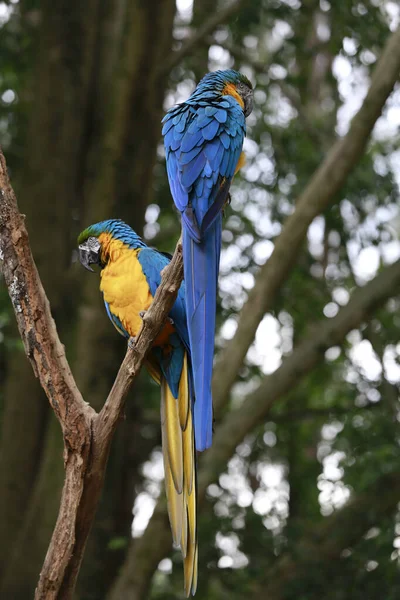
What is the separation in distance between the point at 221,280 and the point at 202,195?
9.18 feet

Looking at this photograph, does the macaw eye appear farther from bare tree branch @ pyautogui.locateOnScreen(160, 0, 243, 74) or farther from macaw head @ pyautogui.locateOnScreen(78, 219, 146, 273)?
bare tree branch @ pyautogui.locateOnScreen(160, 0, 243, 74)

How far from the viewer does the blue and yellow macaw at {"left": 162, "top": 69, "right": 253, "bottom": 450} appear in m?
2.29

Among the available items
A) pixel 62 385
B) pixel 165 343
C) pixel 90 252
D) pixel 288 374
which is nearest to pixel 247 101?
pixel 90 252

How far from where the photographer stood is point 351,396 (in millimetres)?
5109

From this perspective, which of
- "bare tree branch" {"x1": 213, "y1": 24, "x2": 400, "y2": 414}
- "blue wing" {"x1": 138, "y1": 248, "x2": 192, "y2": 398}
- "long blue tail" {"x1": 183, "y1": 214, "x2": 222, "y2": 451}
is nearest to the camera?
"long blue tail" {"x1": 183, "y1": 214, "x2": 222, "y2": 451}

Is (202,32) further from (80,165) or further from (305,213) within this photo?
(305,213)

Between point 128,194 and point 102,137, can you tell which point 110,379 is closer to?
point 128,194

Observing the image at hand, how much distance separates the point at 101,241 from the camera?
288cm

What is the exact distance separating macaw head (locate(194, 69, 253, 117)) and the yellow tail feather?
951 millimetres

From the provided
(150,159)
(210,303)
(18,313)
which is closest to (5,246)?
(18,313)

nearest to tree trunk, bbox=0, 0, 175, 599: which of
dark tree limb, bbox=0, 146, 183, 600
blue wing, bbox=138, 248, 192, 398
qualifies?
blue wing, bbox=138, 248, 192, 398

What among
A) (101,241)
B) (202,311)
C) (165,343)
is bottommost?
(202,311)

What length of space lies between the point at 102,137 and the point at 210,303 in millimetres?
2977

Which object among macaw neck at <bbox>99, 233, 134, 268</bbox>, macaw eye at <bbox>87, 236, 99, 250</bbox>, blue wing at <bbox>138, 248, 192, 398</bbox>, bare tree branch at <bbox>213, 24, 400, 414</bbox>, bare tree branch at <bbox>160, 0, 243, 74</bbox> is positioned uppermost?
bare tree branch at <bbox>160, 0, 243, 74</bbox>
